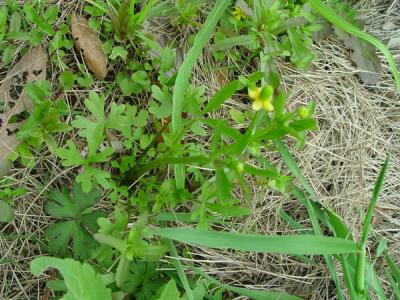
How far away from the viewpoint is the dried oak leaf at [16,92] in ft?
5.81

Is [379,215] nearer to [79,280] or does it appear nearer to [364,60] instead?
[364,60]

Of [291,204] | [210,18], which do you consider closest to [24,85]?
[210,18]

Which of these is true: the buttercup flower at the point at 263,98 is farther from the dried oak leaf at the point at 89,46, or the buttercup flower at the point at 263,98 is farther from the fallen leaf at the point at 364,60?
the fallen leaf at the point at 364,60

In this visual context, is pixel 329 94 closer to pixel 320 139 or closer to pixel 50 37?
pixel 320 139

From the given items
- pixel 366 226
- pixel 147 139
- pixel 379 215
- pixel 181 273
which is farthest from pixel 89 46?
pixel 379 215

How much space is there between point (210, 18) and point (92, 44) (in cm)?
46

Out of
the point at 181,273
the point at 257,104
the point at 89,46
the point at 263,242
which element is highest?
the point at 257,104

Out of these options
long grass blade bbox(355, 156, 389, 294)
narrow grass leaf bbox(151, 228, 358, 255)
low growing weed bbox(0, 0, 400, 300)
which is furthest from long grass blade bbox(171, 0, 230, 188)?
long grass blade bbox(355, 156, 389, 294)

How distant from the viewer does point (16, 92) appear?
1.84 m

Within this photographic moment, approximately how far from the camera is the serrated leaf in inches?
56.3

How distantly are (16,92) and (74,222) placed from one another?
50cm

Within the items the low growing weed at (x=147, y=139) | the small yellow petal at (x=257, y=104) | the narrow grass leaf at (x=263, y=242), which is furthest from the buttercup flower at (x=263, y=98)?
the narrow grass leaf at (x=263, y=242)

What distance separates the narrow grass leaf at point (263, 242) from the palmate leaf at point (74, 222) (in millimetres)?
330

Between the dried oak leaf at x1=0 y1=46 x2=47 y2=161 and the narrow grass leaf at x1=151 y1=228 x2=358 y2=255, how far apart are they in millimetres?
627
